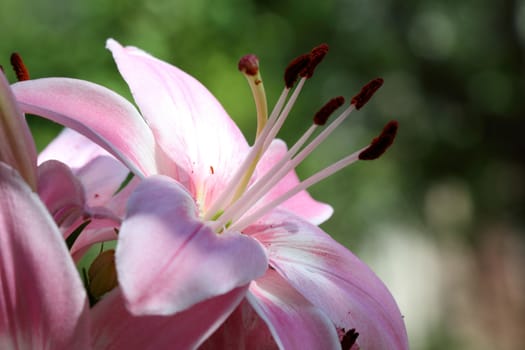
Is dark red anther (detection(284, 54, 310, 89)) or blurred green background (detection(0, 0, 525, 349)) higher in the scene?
dark red anther (detection(284, 54, 310, 89))

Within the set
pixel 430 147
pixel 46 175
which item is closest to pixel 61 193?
pixel 46 175

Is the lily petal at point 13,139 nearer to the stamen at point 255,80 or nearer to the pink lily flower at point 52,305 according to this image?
the pink lily flower at point 52,305

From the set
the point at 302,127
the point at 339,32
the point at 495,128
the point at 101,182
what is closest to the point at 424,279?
the point at 495,128

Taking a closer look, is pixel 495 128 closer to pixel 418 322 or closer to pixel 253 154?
pixel 418 322

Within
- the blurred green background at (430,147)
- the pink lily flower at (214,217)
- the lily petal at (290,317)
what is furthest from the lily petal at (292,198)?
the blurred green background at (430,147)

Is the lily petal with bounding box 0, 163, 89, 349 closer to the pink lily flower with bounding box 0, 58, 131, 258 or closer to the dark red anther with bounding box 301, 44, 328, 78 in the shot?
the pink lily flower with bounding box 0, 58, 131, 258

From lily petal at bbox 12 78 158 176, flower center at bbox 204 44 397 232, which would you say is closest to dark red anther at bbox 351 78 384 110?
flower center at bbox 204 44 397 232
